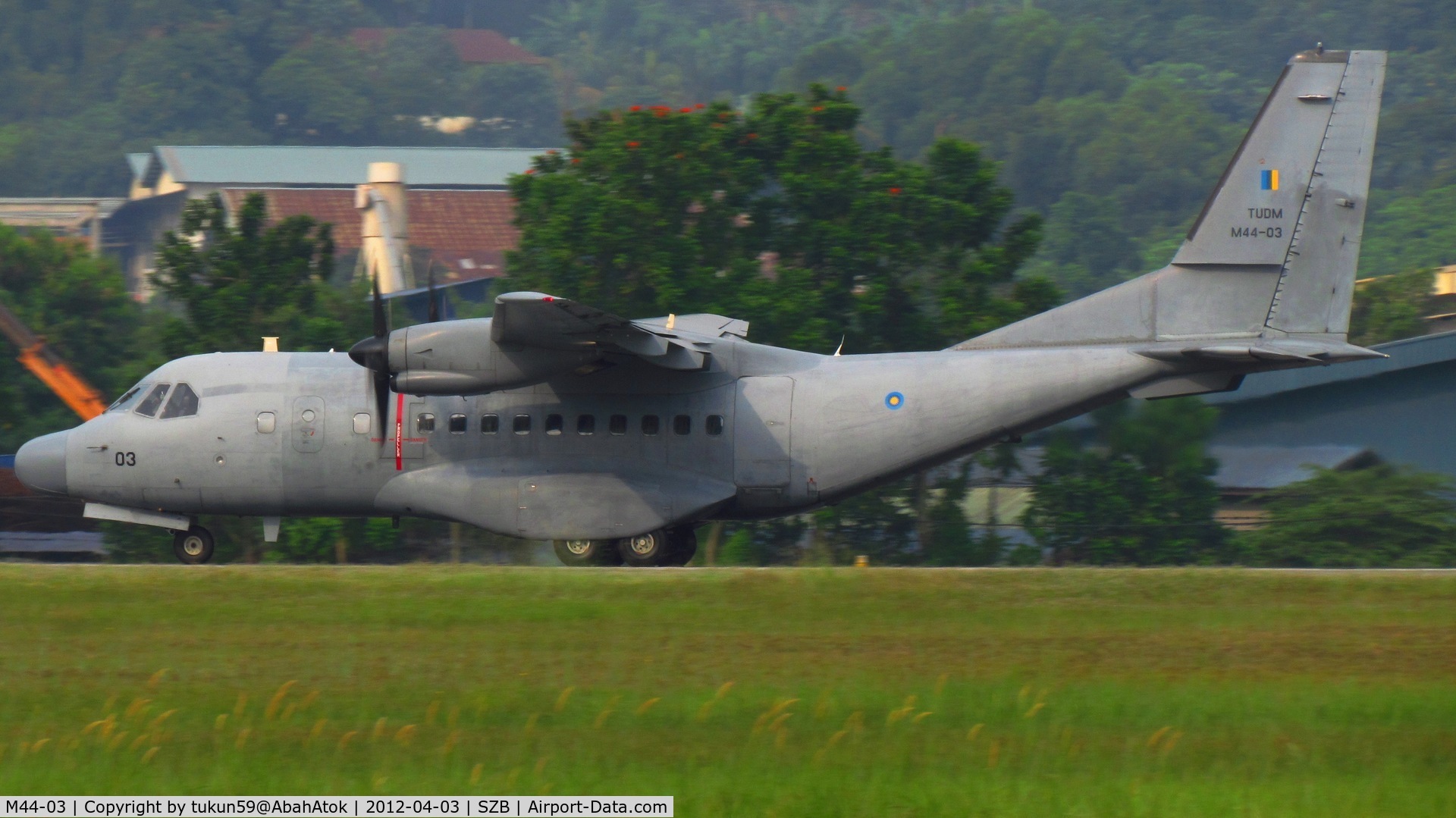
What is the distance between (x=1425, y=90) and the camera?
564 ft

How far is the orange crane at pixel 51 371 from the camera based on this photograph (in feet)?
118

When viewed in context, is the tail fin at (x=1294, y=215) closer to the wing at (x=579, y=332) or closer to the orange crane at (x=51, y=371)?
the wing at (x=579, y=332)

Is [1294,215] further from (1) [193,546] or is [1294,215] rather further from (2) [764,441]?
(1) [193,546]

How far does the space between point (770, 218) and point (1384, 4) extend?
592ft

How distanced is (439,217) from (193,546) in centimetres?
10775

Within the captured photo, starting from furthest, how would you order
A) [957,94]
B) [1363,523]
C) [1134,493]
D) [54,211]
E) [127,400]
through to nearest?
[957,94], [54,211], [1363,523], [1134,493], [127,400]

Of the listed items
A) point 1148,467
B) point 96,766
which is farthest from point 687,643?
point 1148,467

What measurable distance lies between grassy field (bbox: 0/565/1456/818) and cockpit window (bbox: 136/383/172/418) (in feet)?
12.6

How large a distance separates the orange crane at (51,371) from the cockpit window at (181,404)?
13.8 m

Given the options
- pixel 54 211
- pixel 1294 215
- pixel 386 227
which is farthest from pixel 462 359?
pixel 54 211

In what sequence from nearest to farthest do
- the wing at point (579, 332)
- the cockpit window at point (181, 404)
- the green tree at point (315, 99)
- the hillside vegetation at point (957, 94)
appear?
the wing at point (579, 332)
the cockpit window at point (181, 404)
the hillside vegetation at point (957, 94)
the green tree at point (315, 99)

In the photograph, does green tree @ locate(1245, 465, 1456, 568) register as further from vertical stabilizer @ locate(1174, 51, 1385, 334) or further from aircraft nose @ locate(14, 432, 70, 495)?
aircraft nose @ locate(14, 432, 70, 495)

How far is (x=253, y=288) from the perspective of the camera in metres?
35.0

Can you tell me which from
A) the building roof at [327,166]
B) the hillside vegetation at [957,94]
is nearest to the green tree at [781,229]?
the hillside vegetation at [957,94]
